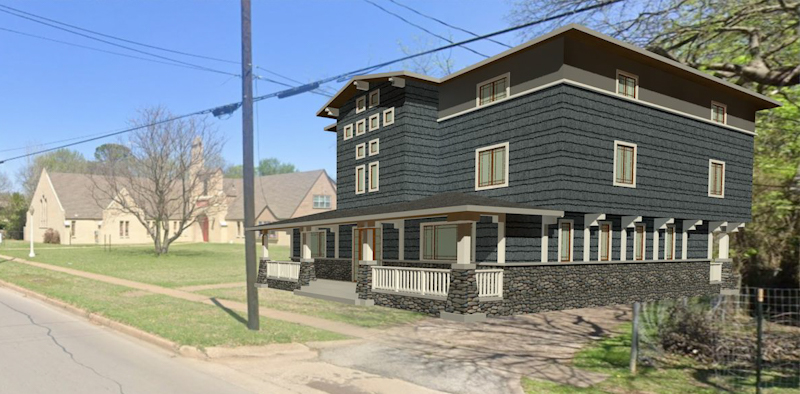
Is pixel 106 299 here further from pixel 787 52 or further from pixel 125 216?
pixel 125 216

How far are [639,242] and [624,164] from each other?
3564mm

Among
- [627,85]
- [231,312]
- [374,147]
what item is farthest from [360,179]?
[627,85]

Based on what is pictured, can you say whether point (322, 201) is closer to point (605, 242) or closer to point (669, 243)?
point (669, 243)

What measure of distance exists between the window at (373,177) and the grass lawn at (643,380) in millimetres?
13208

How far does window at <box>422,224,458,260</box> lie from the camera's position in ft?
62.6

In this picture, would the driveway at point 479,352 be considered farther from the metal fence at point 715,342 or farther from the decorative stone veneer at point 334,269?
the decorative stone veneer at point 334,269

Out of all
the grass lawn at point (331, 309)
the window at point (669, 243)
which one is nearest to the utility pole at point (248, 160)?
the grass lawn at point (331, 309)

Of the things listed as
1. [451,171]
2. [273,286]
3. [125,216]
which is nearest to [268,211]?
[125,216]

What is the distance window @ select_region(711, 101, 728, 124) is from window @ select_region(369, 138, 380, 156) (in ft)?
46.0

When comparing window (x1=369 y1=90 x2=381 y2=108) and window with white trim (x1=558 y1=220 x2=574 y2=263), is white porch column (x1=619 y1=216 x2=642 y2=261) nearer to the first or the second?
window with white trim (x1=558 y1=220 x2=574 y2=263)

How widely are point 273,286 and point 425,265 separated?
776 centimetres

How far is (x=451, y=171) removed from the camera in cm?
2064

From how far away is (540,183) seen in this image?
54.5 ft

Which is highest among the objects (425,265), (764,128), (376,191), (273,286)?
(764,128)
